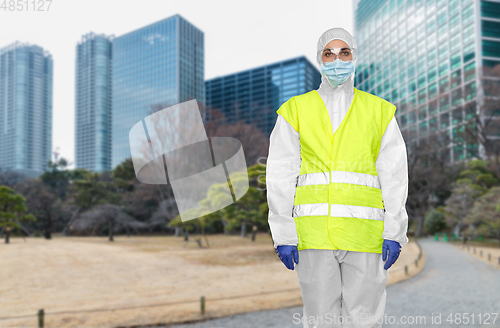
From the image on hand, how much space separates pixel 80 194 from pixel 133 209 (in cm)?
394

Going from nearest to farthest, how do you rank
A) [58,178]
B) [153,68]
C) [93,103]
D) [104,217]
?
[104,217] → [58,178] → [153,68] → [93,103]

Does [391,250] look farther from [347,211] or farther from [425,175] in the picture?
[425,175]

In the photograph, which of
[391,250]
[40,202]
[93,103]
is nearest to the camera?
[391,250]

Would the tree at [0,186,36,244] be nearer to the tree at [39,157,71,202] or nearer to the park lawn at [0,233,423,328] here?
the park lawn at [0,233,423,328]

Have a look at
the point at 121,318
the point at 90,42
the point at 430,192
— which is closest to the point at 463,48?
the point at 430,192

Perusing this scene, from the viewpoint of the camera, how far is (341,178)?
1.69 metres

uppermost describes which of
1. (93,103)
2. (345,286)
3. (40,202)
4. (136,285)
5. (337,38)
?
(93,103)

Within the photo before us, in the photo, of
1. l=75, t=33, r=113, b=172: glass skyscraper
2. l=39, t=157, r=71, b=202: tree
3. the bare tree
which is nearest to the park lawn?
the bare tree

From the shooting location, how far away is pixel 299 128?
1.78 meters

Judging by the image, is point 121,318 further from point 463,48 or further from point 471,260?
point 463,48

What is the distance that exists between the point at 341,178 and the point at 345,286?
495mm

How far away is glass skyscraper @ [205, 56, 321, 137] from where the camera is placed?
215ft

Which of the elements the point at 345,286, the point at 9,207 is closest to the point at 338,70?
the point at 345,286

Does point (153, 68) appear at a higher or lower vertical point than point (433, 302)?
higher
